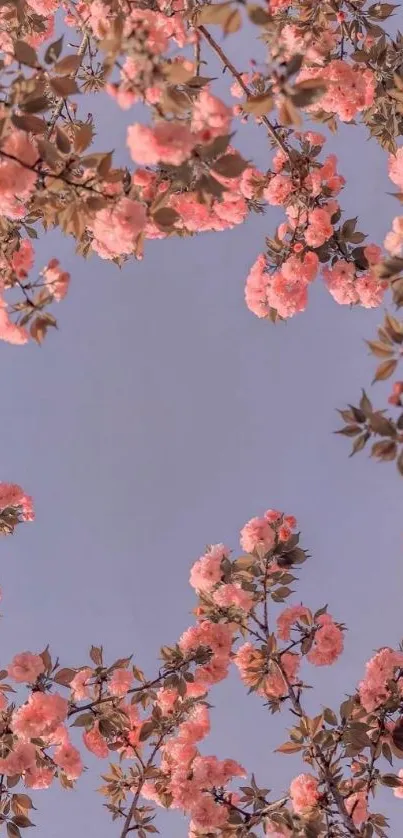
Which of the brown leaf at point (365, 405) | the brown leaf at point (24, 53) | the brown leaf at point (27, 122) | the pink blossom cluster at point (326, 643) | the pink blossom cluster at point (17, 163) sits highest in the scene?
the brown leaf at point (24, 53)

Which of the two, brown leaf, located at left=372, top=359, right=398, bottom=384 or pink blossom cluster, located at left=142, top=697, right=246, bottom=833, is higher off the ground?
brown leaf, located at left=372, top=359, right=398, bottom=384

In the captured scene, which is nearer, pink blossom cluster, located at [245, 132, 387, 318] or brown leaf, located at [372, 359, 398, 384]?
brown leaf, located at [372, 359, 398, 384]

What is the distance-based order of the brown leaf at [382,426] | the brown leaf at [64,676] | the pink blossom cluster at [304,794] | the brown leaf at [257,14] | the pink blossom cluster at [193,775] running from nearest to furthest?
1. the brown leaf at [382,426]
2. the brown leaf at [257,14]
3. the pink blossom cluster at [304,794]
4. the pink blossom cluster at [193,775]
5. the brown leaf at [64,676]

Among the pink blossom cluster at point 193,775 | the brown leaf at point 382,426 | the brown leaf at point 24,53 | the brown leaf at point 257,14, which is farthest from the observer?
the pink blossom cluster at point 193,775

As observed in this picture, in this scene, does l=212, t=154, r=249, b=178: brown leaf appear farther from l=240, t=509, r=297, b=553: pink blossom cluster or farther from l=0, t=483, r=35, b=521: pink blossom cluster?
l=0, t=483, r=35, b=521: pink blossom cluster

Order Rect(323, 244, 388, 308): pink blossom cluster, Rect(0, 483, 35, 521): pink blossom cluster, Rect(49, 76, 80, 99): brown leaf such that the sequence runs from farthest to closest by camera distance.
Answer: Rect(0, 483, 35, 521): pink blossom cluster, Rect(323, 244, 388, 308): pink blossom cluster, Rect(49, 76, 80, 99): brown leaf

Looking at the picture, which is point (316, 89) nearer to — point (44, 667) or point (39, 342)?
point (39, 342)

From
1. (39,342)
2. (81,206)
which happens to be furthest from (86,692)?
(81,206)

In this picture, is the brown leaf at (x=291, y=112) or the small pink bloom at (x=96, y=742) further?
the small pink bloom at (x=96, y=742)

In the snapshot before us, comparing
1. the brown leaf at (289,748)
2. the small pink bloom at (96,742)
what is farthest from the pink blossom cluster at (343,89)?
the small pink bloom at (96,742)

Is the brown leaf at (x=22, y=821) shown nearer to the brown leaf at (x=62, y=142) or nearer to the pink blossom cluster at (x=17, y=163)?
the pink blossom cluster at (x=17, y=163)

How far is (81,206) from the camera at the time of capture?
8.90ft

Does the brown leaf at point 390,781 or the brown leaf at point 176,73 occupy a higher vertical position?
the brown leaf at point 176,73

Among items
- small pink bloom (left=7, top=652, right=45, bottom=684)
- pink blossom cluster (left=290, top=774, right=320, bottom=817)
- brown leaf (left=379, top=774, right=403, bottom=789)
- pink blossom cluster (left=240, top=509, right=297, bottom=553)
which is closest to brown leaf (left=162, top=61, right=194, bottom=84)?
pink blossom cluster (left=240, top=509, right=297, bottom=553)
